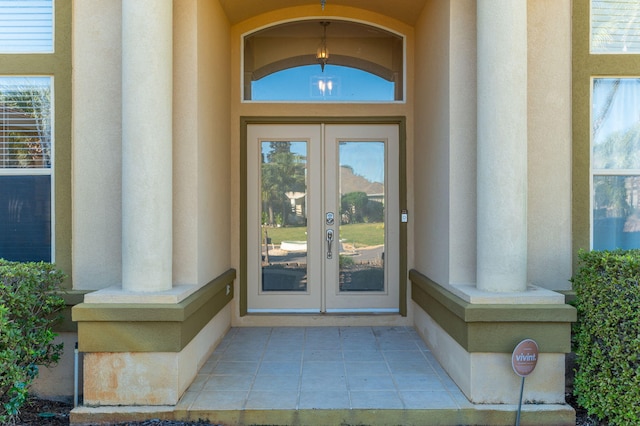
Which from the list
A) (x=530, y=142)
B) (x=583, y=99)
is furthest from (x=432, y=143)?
(x=583, y=99)

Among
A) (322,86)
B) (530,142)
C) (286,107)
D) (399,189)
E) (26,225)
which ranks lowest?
(26,225)

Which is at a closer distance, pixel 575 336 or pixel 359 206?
pixel 575 336

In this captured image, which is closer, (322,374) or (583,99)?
(322,374)

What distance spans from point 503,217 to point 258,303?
10.5 ft

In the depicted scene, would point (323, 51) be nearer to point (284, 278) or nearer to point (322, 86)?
point (322, 86)

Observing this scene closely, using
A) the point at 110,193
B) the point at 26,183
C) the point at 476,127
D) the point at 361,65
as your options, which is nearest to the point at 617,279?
the point at 476,127

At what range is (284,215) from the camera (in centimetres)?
560

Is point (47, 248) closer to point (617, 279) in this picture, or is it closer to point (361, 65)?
point (361, 65)

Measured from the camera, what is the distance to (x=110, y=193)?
13.4 feet

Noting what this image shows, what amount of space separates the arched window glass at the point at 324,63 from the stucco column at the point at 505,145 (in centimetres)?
204

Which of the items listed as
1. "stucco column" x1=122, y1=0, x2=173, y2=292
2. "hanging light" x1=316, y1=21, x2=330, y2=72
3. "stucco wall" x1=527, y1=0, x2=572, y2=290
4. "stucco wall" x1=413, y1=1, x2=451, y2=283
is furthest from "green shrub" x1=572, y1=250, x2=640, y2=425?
"hanging light" x1=316, y1=21, x2=330, y2=72

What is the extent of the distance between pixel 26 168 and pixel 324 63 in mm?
3480

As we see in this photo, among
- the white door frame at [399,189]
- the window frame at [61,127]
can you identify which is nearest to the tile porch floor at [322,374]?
the white door frame at [399,189]

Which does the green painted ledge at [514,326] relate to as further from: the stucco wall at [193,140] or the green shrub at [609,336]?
the stucco wall at [193,140]
